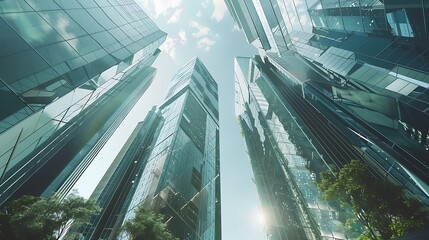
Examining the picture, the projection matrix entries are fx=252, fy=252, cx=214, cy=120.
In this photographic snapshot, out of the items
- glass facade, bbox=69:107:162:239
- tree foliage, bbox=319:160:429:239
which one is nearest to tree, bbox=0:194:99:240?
glass facade, bbox=69:107:162:239

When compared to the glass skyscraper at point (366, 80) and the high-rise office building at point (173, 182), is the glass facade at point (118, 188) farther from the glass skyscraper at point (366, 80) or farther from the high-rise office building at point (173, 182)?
the glass skyscraper at point (366, 80)

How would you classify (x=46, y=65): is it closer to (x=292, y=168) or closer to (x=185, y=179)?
(x=185, y=179)

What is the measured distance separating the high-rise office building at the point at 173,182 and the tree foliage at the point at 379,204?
1536cm

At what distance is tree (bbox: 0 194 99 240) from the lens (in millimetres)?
9769

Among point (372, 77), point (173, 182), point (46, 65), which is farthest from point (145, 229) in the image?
point (372, 77)

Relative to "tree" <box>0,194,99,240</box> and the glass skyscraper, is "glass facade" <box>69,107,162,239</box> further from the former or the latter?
the glass skyscraper

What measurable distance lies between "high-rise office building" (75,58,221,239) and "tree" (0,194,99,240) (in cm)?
586

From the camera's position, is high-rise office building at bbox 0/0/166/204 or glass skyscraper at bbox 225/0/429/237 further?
glass skyscraper at bbox 225/0/429/237

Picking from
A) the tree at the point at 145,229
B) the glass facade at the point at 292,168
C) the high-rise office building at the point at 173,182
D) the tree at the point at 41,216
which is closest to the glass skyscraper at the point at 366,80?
the glass facade at the point at 292,168

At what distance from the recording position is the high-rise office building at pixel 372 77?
773 inches

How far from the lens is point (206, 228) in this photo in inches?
1548

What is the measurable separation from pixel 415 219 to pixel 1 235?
19079 mm

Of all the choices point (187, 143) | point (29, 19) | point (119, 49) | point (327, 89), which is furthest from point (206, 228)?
point (29, 19)

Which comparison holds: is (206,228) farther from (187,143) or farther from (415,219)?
(415,219)
